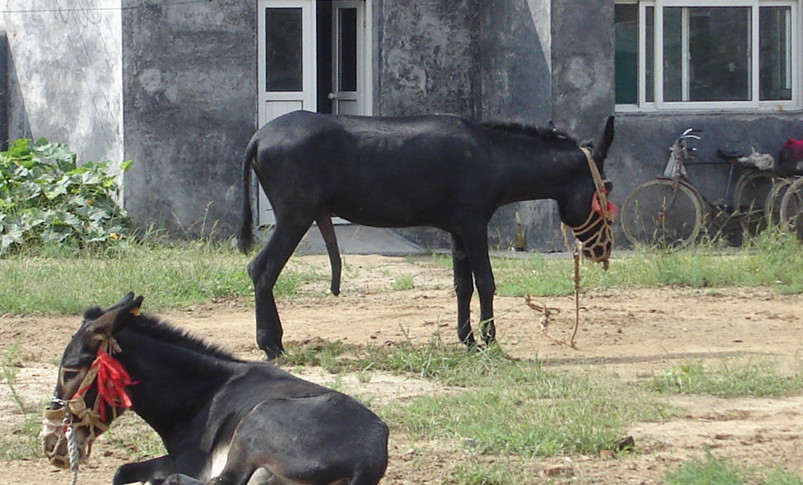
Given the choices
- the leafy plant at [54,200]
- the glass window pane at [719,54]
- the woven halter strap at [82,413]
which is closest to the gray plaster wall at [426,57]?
the glass window pane at [719,54]

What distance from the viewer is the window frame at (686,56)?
49.0ft

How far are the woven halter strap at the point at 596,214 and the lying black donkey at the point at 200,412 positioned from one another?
13.4ft

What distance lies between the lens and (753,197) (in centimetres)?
1465

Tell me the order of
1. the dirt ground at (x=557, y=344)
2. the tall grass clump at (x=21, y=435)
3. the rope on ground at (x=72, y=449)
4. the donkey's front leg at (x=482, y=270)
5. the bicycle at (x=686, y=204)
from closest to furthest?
the rope on ground at (x=72, y=449) → the dirt ground at (x=557, y=344) → the tall grass clump at (x=21, y=435) → the donkey's front leg at (x=482, y=270) → the bicycle at (x=686, y=204)

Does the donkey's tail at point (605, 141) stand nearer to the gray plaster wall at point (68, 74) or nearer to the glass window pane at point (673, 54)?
the glass window pane at point (673, 54)

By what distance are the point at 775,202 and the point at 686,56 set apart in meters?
2.03

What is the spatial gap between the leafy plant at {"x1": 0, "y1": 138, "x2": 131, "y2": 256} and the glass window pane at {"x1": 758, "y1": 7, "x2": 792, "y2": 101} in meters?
7.49

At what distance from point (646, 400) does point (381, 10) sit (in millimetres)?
8239

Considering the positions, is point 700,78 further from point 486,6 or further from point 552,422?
point 552,422

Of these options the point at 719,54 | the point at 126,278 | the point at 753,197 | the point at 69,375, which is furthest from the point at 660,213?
Result: the point at 69,375

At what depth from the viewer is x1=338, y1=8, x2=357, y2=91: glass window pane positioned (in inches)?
608

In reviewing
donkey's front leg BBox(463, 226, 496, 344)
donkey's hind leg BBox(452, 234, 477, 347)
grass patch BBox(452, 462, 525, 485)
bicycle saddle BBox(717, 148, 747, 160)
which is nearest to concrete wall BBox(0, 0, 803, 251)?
bicycle saddle BBox(717, 148, 747, 160)

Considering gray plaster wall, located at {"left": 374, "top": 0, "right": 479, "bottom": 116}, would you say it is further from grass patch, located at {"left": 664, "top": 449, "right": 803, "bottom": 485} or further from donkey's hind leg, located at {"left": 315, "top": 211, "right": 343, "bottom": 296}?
grass patch, located at {"left": 664, "top": 449, "right": 803, "bottom": 485}

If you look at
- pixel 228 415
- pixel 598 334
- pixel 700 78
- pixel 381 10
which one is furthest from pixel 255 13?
pixel 228 415
